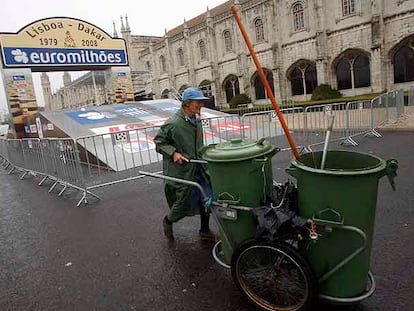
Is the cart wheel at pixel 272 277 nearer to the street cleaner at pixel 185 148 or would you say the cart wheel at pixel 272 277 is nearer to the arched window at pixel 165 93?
the street cleaner at pixel 185 148

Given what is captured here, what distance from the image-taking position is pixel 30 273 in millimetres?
3543

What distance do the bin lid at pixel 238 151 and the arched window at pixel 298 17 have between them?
2768cm

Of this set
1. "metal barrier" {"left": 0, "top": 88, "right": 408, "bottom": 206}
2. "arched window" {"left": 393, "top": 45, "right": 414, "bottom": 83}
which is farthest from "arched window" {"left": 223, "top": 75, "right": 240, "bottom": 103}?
"metal barrier" {"left": 0, "top": 88, "right": 408, "bottom": 206}

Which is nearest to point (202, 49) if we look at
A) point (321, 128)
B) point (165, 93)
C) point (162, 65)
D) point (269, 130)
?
point (162, 65)

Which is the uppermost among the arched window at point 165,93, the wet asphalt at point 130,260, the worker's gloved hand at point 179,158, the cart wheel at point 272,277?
the arched window at point 165,93

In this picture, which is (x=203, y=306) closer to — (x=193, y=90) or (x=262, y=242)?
(x=262, y=242)

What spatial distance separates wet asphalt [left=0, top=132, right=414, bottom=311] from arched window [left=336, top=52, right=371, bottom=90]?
20.8 meters

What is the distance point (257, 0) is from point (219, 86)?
9.90 m

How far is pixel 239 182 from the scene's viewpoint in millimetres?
2584

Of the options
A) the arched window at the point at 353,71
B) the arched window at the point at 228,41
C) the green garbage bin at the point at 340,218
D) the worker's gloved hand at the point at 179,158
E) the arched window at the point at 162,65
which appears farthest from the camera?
the arched window at the point at 162,65

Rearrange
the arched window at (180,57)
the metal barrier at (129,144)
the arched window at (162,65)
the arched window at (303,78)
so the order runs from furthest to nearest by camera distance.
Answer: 1. the arched window at (162,65)
2. the arched window at (180,57)
3. the arched window at (303,78)
4. the metal barrier at (129,144)

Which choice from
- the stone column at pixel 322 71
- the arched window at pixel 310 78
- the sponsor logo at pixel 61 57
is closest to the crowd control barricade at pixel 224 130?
the sponsor logo at pixel 61 57

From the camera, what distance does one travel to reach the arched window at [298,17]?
88.2 feet

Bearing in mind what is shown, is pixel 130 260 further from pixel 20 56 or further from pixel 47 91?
pixel 47 91
